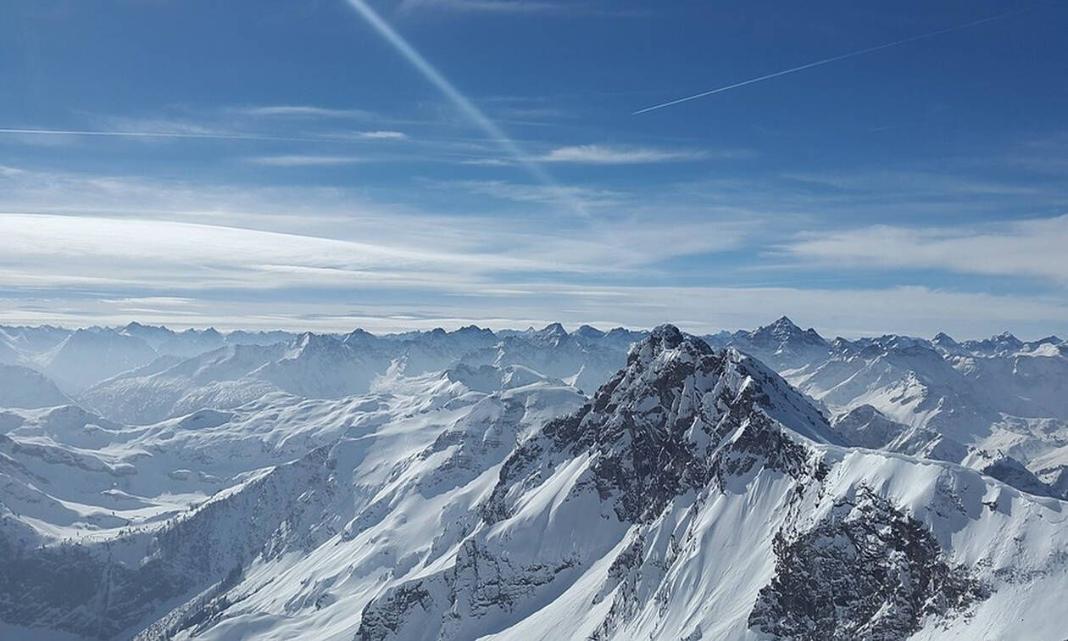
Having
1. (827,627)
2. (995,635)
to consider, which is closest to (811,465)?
(827,627)

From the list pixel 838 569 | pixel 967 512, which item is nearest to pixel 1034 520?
pixel 967 512

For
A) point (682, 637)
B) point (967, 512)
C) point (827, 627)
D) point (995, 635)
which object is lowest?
point (682, 637)

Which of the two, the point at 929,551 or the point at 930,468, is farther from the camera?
the point at 930,468

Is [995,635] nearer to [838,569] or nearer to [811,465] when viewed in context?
[838,569]

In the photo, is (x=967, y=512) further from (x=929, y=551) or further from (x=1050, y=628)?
(x=1050, y=628)

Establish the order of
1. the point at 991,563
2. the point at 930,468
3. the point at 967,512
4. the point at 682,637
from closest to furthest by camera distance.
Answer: the point at 991,563 < the point at 967,512 < the point at 930,468 < the point at 682,637

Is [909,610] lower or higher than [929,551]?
lower

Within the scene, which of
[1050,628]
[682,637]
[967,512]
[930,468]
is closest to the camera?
[1050,628]
